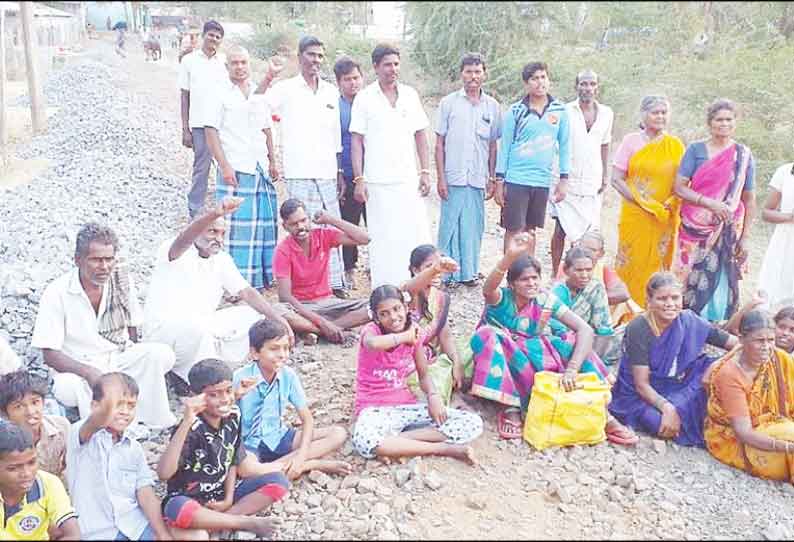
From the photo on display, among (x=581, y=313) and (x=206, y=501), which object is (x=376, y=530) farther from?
(x=581, y=313)

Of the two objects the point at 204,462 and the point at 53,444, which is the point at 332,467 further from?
the point at 53,444

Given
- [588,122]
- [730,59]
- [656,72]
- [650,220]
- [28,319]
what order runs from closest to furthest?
1. [28,319]
2. [650,220]
3. [588,122]
4. [730,59]
5. [656,72]

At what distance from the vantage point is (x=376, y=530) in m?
3.32

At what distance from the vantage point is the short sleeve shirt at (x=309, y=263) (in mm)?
5109

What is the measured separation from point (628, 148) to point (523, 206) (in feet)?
2.72

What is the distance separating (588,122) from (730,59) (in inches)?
229

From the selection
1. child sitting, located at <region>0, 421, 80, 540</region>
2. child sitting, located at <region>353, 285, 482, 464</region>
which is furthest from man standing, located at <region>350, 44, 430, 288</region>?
child sitting, located at <region>0, 421, 80, 540</region>

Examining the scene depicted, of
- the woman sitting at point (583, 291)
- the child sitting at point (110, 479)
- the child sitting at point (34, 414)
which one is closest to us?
the child sitting at point (110, 479)

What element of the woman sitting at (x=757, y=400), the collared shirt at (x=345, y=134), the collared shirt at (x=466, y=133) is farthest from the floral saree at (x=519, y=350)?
the collared shirt at (x=345, y=134)

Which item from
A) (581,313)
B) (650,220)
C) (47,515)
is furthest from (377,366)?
(650,220)

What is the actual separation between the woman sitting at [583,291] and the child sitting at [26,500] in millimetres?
2642

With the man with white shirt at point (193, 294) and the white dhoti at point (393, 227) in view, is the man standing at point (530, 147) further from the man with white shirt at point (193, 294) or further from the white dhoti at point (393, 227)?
the man with white shirt at point (193, 294)

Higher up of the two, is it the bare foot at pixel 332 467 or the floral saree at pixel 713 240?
the floral saree at pixel 713 240

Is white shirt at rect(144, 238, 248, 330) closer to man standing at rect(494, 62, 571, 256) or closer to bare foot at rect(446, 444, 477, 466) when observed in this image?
bare foot at rect(446, 444, 477, 466)
